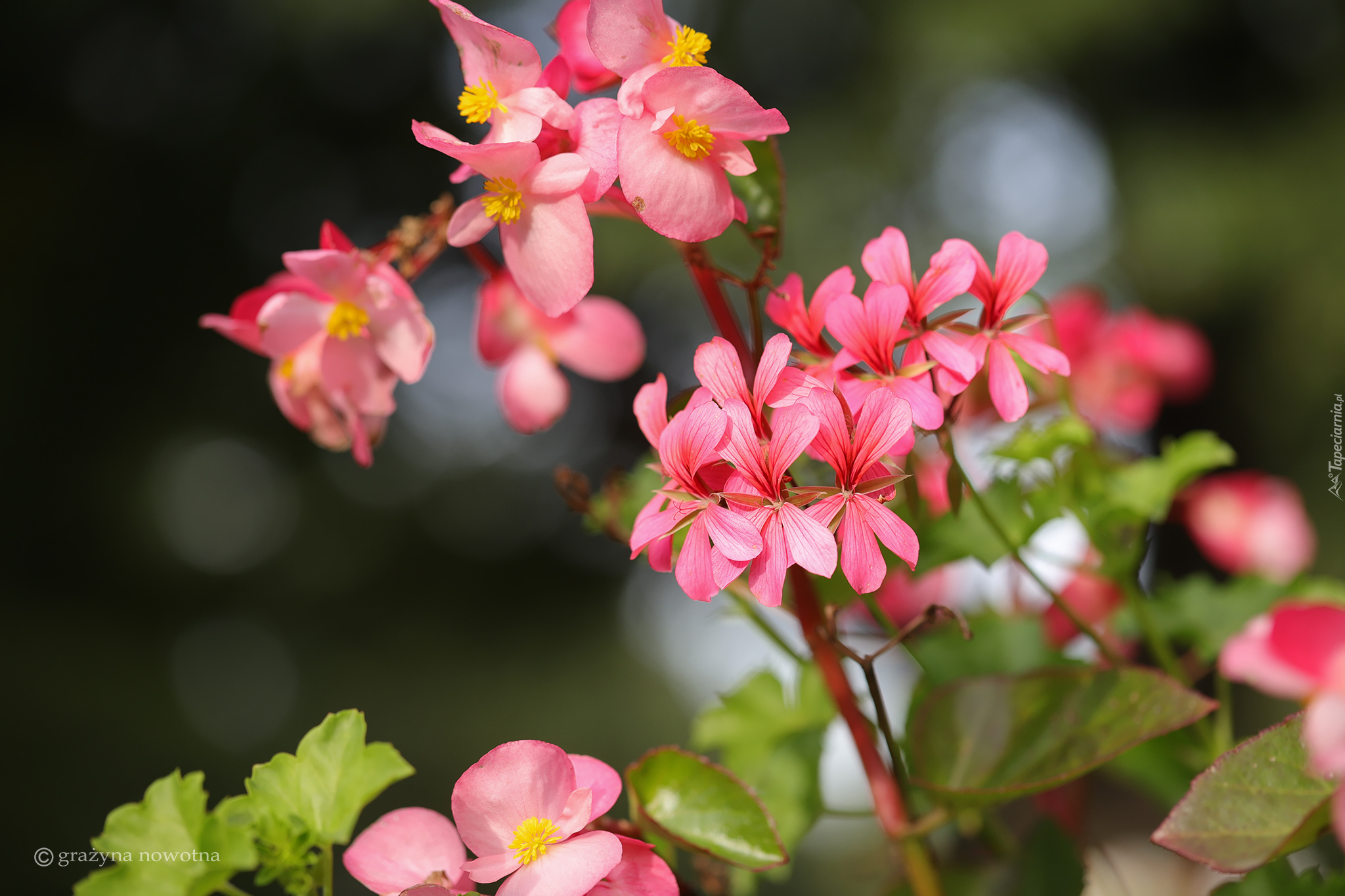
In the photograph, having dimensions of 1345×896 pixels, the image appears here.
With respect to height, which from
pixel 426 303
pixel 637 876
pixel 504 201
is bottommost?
pixel 426 303

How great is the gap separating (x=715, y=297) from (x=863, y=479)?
0.06 metres

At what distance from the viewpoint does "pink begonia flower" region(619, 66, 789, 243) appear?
17 centimetres

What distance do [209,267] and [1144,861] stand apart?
1.89m

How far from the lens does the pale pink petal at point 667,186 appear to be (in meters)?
0.17

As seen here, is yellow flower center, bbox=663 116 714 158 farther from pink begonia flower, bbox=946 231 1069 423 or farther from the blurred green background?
the blurred green background

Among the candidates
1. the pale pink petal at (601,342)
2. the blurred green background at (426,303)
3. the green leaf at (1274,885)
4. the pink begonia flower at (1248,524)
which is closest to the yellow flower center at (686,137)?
the pale pink petal at (601,342)

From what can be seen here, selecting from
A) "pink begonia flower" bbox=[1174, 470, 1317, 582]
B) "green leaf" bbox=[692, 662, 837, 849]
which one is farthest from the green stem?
"pink begonia flower" bbox=[1174, 470, 1317, 582]

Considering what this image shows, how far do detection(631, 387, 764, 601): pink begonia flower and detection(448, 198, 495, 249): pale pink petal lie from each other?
0.07 meters

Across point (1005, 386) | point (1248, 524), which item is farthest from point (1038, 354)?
point (1248, 524)

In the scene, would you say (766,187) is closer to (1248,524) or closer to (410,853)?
(410,853)

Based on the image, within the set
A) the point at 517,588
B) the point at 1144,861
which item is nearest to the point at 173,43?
the point at 517,588

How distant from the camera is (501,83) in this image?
0.65 feet

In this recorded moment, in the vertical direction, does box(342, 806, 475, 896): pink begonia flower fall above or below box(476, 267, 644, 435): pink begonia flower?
below

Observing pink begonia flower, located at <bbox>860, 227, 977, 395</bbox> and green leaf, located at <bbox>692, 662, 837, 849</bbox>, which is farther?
green leaf, located at <bbox>692, 662, 837, 849</bbox>
